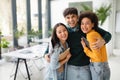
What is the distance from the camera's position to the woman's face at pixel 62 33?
1678mm

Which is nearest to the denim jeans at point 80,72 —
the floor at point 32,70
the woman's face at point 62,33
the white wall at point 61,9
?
the woman's face at point 62,33

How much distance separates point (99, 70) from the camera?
1.62m

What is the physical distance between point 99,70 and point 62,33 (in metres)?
0.44

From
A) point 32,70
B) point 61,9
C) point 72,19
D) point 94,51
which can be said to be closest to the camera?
point 94,51

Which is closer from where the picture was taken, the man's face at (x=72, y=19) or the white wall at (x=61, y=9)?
the man's face at (x=72, y=19)

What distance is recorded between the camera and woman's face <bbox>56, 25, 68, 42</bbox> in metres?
1.68

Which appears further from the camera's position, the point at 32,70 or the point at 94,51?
the point at 32,70

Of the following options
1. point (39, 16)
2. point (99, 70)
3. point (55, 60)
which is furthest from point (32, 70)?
point (99, 70)

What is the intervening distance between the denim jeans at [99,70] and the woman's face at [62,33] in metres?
0.32

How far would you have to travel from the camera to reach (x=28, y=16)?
6.91 metres

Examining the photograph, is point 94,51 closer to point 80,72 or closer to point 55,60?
point 80,72

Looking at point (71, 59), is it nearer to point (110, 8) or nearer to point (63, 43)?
point (63, 43)

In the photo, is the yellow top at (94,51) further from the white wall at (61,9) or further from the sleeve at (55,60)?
the white wall at (61,9)

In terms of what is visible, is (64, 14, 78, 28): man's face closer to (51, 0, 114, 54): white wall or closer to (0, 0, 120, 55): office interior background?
(0, 0, 120, 55): office interior background
